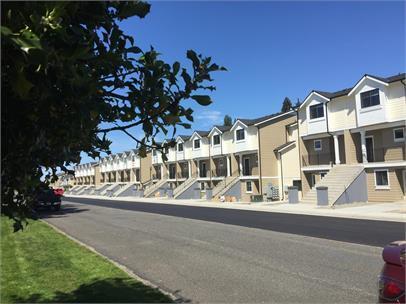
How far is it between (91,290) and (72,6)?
6.03 meters

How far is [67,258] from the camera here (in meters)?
11.0

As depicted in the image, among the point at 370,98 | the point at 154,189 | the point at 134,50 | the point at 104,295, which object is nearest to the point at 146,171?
the point at 154,189

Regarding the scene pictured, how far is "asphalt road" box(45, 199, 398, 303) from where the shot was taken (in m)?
7.76

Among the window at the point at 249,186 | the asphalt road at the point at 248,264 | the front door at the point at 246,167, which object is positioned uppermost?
the front door at the point at 246,167

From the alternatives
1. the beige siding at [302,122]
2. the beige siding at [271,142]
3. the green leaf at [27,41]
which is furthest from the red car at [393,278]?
the beige siding at [271,142]

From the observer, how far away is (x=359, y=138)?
36125 millimetres

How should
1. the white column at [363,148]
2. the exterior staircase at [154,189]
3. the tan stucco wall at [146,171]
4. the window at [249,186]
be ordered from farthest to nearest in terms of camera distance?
the tan stucco wall at [146,171], the exterior staircase at [154,189], the window at [249,186], the white column at [363,148]

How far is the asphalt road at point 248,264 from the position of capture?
7.76 m

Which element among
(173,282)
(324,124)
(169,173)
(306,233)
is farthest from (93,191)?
(173,282)

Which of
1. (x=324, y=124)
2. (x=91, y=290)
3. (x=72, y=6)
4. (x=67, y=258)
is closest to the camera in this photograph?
(x=72, y=6)

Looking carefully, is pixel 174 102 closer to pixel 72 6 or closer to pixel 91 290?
pixel 72 6

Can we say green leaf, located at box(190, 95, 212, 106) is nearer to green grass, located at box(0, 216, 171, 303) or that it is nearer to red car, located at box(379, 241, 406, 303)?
red car, located at box(379, 241, 406, 303)

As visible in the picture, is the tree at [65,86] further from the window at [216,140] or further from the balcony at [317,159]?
the window at [216,140]

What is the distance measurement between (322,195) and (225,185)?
1950 centimetres
